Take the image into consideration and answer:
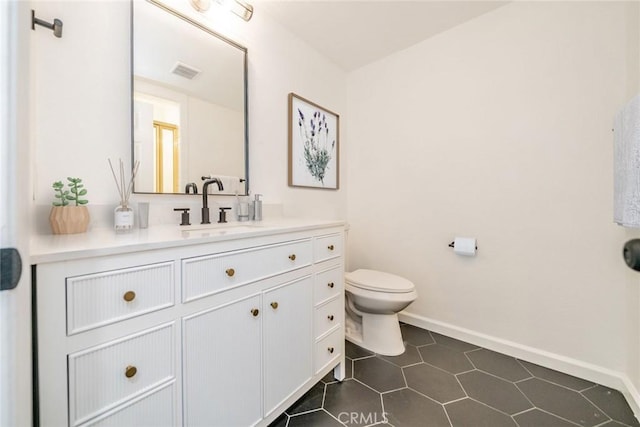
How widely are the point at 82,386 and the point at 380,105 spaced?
247 cm

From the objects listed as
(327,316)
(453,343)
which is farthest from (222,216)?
(453,343)

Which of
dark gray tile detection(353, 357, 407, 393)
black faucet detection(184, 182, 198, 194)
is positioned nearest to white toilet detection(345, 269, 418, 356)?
dark gray tile detection(353, 357, 407, 393)

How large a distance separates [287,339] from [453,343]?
1406 mm

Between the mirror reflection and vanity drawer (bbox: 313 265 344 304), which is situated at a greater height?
the mirror reflection

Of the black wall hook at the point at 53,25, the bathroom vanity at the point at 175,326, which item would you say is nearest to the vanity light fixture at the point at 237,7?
the black wall hook at the point at 53,25

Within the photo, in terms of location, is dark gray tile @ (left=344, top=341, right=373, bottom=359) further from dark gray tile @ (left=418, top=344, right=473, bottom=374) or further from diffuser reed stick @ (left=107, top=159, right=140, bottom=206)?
diffuser reed stick @ (left=107, top=159, right=140, bottom=206)

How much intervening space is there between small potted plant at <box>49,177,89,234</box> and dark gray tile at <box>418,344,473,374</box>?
1979 mm

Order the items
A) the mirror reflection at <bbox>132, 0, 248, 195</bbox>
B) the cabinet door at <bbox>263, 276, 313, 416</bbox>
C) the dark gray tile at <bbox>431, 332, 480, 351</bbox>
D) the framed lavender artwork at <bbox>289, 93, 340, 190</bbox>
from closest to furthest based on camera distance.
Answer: the cabinet door at <bbox>263, 276, 313, 416</bbox> < the mirror reflection at <bbox>132, 0, 248, 195</bbox> < the dark gray tile at <bbox>431, 332, 480, 351</bbox> < the framed lavender artwork at <bbox>289, 93, 340, 190</bbox>

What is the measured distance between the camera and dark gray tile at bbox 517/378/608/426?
1211 millimetres

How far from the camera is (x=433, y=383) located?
57.4 inches

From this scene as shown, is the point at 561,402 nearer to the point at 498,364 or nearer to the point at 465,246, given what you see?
the point at 498,364

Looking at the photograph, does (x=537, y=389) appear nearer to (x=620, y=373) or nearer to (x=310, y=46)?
(x=620, y=373)

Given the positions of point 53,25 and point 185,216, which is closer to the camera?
point 53,25

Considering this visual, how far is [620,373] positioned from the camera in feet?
4.57
